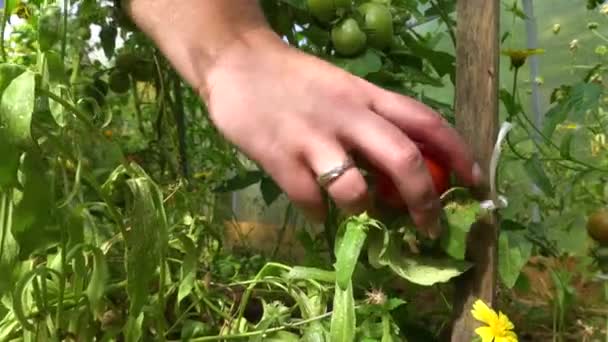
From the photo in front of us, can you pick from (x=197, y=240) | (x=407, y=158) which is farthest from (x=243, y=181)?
(x=407, y=158)

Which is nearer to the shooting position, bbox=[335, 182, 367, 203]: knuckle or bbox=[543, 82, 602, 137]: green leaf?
bbox=[335, 182, 367, 203]: knuckle

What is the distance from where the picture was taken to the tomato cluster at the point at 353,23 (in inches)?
31.9

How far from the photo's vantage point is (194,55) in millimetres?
558

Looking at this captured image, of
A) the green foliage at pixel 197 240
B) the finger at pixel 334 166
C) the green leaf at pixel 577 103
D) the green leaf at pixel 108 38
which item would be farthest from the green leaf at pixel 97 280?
the green leaf at pixel 108 38

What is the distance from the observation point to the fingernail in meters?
0.54

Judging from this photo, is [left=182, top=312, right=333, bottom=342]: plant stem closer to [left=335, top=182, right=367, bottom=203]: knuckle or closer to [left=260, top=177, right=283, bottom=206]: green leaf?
[left=335, top=182, right=367, bottom=203]: knuckle

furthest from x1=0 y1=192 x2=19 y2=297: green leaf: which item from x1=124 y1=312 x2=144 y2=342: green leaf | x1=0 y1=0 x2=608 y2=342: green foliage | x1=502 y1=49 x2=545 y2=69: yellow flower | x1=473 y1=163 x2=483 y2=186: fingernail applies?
x1=502 y1=49 x2=545 y2=69: yellow flower

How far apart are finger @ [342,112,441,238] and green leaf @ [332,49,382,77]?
11.8 inches

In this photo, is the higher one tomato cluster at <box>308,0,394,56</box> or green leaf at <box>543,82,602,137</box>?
tomato cluster at <box>308,0,394,56</box>

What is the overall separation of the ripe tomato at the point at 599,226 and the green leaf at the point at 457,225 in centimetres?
29

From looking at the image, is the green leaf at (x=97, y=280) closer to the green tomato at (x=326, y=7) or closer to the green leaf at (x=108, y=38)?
the green tomato at (x=326, y=7)

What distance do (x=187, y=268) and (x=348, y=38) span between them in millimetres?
309

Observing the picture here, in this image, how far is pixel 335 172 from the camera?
1.56ft

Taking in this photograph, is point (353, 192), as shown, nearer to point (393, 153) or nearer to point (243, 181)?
point (393, 153)
